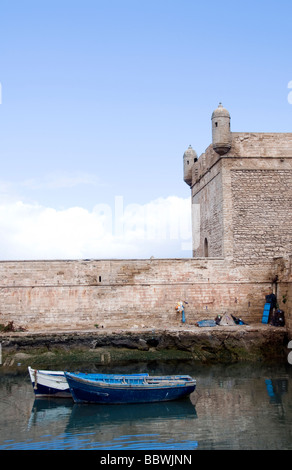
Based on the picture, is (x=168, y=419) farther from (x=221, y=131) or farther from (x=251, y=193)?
→ (x=221, y=131)

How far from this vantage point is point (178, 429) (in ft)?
36.1

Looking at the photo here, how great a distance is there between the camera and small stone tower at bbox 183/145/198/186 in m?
26.5

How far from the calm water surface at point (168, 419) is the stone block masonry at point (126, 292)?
3.53 meters

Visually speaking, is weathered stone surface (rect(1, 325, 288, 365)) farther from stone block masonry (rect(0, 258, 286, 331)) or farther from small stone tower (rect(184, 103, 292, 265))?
small stone tower (rect(184, 103, 292, 265))

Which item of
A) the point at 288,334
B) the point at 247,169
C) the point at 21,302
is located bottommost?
the point at 288,334

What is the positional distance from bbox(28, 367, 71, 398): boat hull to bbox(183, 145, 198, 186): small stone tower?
15.0 metres

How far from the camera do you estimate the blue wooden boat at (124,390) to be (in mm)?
13023

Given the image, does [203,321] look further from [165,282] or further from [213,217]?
[213,217]

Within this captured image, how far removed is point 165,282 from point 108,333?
3059 millimetres

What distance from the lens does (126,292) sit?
19234mm

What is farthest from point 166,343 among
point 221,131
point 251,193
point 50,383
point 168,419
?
point 221,131
